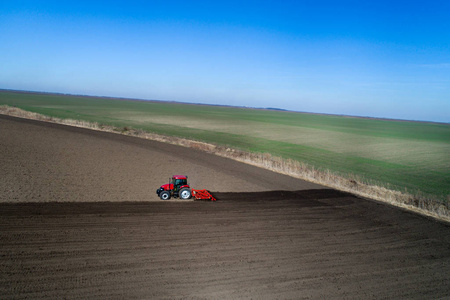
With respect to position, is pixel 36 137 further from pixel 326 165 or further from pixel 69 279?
pixel 326 165

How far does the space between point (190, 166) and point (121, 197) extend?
272 inches

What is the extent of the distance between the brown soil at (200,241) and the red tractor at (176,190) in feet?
1.32

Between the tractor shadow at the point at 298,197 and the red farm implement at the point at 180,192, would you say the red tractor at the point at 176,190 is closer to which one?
the red farm implement at the point at 180,192

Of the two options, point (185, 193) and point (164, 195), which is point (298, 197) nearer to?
point (185, 193)

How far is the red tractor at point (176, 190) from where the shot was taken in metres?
12.1

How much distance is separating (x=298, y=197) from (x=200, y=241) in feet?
23.9

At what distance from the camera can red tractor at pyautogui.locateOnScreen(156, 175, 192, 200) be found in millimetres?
12062

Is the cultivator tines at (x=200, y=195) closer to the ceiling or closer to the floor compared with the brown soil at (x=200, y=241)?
closer to the ceiling

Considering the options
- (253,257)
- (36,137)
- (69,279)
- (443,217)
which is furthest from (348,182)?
(36,137)

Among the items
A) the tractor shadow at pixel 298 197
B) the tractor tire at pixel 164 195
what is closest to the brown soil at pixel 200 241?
the tractor shadow at pixel 298 197

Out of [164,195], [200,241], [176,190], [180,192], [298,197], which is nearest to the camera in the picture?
[200,241]

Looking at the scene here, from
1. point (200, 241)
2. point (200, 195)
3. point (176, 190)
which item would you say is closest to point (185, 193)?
point (176, 190)

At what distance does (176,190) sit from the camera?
12.4 m

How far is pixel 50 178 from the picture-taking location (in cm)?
1305
